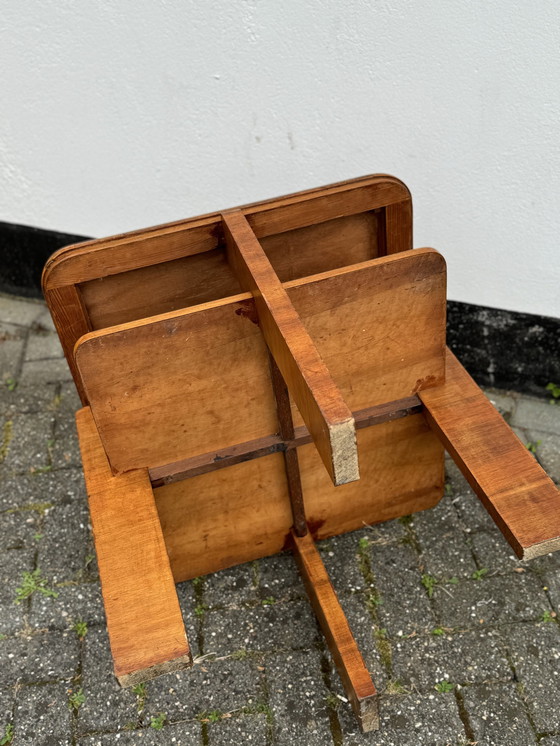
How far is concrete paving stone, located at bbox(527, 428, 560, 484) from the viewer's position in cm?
322

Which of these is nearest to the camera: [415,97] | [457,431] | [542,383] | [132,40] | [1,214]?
[457,431]

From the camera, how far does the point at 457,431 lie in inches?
91.7

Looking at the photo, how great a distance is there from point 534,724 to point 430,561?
677 mm

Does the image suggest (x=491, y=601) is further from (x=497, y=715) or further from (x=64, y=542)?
(x=64, y=542)

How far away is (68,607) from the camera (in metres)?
2.86

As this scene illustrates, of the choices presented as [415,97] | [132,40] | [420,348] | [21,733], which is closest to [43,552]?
[21,733]

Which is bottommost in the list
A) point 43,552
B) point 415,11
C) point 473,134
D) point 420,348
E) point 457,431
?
point 43,552

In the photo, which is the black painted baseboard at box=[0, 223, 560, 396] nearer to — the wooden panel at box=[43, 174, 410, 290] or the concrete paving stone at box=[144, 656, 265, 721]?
the wooden panel at box=[43, 174, 410, 290]

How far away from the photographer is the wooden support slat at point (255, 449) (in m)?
2.34

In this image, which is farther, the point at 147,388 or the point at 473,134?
the point at 473,134

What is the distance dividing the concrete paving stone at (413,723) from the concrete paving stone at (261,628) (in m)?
0.32

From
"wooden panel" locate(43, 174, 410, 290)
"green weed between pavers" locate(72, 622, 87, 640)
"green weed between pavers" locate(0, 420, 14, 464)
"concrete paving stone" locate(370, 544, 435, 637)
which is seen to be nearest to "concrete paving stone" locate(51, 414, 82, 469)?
"green weed between pavers" locate(0, 420, 14, 464)

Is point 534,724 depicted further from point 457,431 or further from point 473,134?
point 473,134

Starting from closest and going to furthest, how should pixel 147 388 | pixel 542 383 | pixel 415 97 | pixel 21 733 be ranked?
pixel 147 388 → pixel 21 733 → pixel 415 97 → pixel 542 383
